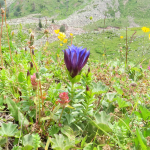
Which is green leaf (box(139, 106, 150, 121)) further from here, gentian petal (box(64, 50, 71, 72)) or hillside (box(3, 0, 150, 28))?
hillside (box(3, 0, 150, 28))

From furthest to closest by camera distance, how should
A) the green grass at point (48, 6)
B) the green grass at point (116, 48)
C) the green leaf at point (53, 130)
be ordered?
the green grass at point (48, 6) → the green grass at point (116, 48) → the green leaf at point (53, 130)

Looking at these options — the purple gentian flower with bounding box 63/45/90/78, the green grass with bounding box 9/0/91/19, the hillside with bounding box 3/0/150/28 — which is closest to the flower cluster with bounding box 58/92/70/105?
the purple gentian flower with bounding box 63/45/90/78

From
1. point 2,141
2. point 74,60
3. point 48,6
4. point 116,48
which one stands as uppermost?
point 48,6

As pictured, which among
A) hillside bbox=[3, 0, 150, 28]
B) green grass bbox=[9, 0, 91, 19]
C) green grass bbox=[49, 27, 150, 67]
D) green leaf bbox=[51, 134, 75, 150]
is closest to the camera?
green leaf bbox=[51, 134, 75, 150]

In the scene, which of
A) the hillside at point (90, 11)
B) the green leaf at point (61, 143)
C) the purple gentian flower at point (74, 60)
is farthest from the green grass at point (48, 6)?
the green leaf at point (61, 143)

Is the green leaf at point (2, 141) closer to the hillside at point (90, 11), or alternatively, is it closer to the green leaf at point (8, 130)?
the green leaf at point (8, 130)

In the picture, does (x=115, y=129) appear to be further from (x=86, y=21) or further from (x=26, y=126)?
(x=86, y=21)

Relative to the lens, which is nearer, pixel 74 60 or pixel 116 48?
pixel 74 60

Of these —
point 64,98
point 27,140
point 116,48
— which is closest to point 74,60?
point 64,98

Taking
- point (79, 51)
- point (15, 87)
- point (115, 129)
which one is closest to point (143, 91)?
point (115, 129)

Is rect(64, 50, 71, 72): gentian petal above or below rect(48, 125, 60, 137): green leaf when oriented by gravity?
above

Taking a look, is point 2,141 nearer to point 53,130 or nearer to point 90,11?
point 53,130

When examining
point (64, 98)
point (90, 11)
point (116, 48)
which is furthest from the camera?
point (90, 11)

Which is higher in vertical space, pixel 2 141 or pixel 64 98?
pixel 64 98
